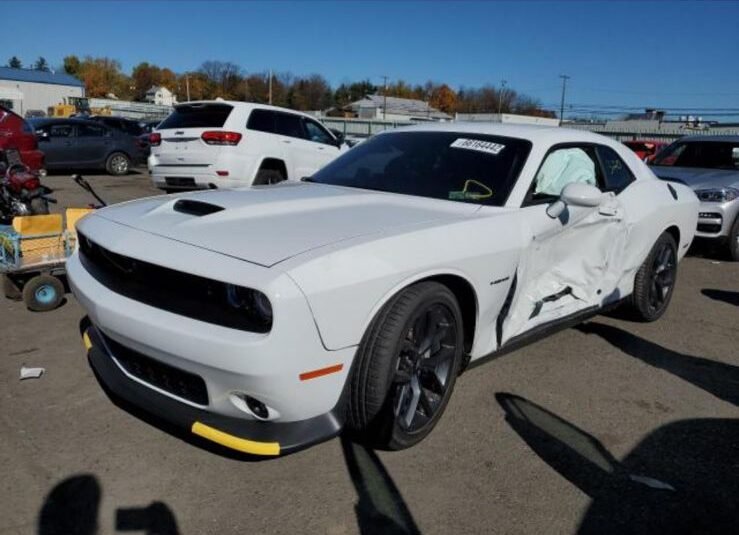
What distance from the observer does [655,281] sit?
5.09 m

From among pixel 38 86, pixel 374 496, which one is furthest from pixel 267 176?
pixel 38 86

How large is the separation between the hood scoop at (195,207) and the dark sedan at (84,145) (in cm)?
1362

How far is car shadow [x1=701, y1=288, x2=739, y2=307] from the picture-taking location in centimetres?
614

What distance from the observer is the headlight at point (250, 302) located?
2.33 metres

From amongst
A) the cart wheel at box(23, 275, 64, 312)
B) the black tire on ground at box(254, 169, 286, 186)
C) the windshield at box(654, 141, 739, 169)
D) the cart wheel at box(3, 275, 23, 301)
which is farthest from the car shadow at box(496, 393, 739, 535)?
the windshield at box(654, 141, 739, 169)

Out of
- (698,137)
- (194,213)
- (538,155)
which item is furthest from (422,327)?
(698,137)

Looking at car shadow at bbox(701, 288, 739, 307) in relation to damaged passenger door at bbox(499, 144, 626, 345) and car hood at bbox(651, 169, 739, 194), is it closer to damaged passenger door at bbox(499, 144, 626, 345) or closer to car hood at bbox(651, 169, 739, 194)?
car hood at bbox(651, 169, 739, 194)

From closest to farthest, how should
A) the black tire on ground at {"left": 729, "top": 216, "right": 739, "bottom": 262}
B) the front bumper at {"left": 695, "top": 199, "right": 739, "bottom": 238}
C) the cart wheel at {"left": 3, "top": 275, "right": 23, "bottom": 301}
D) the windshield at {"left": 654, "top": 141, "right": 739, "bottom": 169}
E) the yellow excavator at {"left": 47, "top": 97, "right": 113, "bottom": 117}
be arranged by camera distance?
the cart wheel at {"left": 3, "top": 275, "right": 23, "bottom": 301} < the front bumper at {"left": 695, "top": 199, "right": 739, "bottom": 238} < the black tire on ground at {"left": 729, "top": 216, "right": 739, "bottom": 262} < the windshield at {"left": 654, "top": 141, "right": 739, "bottom": 169} < the yellow excavator at {"left": 47, "top": 97, "right": 113, "bottom": 117}

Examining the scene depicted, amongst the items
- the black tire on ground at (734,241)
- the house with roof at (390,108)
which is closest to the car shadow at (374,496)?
the black tire on ground at (734,241)

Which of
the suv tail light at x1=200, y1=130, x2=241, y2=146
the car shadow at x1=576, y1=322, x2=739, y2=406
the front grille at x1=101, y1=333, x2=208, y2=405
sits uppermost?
the suv tail light at x1=200, y1=130, x2=241, y2=146

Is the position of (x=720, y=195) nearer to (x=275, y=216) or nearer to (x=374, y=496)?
(x=275, y=216)

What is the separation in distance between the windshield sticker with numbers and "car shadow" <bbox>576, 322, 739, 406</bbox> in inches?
71.9

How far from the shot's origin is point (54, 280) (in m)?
4.91

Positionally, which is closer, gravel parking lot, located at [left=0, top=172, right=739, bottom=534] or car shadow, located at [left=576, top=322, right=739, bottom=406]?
gravel parking lot, located at [left=0, top=172, right=739, bottom=534]
